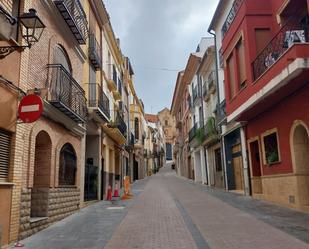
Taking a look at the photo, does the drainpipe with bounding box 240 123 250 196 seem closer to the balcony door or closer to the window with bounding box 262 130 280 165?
the window with bounding box 262 130 280 165

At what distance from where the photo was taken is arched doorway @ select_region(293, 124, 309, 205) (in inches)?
429

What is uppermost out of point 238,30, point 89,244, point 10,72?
point 238,30

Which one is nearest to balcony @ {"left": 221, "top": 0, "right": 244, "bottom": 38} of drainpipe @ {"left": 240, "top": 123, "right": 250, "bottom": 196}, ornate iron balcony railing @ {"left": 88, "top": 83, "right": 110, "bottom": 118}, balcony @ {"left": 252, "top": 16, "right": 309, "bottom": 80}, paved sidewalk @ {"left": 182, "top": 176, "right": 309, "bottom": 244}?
balcony @ {"left": 252, "top": 16, "right": 309, "bottom": 80}

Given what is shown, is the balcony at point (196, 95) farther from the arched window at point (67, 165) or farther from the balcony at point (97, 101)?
the arched window at point (67, 165)

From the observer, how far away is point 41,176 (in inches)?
377

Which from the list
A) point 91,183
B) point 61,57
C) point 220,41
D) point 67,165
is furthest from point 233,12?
point 67,165

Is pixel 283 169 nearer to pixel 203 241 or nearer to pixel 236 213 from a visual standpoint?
pixel 236 213

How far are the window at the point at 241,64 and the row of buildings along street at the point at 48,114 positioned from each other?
6251mm

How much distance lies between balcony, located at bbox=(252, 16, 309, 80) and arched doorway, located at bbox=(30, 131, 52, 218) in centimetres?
736

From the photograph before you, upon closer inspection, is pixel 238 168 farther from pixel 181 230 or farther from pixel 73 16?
pixel 73 16

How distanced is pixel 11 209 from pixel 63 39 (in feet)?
20.7

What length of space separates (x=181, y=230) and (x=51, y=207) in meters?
3.78

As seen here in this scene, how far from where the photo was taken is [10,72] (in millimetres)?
7254

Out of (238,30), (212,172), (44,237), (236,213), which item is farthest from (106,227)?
(212,172)
